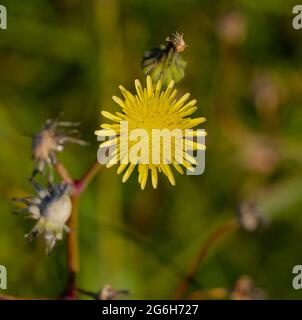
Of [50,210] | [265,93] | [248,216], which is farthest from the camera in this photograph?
[265,93]

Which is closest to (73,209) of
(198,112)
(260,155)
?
(198,112)

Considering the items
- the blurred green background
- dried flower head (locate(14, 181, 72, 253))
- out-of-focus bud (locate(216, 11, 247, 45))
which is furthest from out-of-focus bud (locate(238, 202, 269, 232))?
out-of-focus bud (locate(216, 11, 247, 45))

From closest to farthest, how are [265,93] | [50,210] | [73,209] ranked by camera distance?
[50,210], [73,209], [265,93]

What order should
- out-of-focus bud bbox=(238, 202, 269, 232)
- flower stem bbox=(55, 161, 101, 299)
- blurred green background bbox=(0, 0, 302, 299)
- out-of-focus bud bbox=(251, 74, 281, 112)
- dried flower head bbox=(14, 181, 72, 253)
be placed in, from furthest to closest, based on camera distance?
out-of-focus bud bbox=(251, 74, 281, 112) < blurred green background bbox=(0, 0, 302, 299) < out-of-focus bud bbox=(238, 202, 269, 232) < flower stem bbox=(55, 161, 101, 299) < dried flower head bbox=(14, 181, 72, 253)

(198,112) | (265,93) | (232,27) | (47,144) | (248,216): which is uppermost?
(232,27)

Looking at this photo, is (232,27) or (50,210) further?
(232,27)

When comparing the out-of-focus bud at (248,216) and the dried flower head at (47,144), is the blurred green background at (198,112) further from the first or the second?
the dried flower head at (47,144)

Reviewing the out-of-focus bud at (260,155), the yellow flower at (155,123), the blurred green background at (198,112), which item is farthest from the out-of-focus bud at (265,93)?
the yellow flower at (155,123)

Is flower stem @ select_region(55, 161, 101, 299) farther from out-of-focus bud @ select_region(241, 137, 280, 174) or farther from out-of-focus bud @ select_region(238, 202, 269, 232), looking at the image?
out-of-focus bud @ select_region(241, 137, 280, 174)

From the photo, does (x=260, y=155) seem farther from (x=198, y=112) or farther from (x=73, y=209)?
(x=73, y=209)
